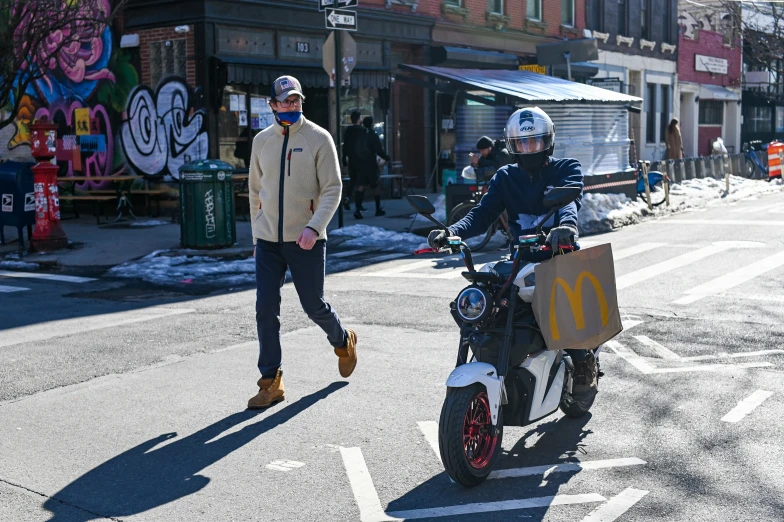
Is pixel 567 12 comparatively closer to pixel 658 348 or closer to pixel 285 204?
pixel 658 348

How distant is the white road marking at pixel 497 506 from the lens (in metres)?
4.41

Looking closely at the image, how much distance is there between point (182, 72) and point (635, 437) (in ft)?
49.9

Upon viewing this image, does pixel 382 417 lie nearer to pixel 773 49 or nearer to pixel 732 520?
pixel 732 520

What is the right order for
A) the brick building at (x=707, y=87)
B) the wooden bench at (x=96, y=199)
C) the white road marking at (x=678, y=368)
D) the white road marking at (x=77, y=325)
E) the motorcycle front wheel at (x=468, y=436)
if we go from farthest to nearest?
the brick building at (x=707, y=87)
the wooden bench at (x=96, y=199)
the white road marking at (x=77, y=325)
the white road marking at (x=678, y=368)
the motorcycle front wheel at (x=468, y=436)

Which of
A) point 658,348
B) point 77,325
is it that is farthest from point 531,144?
point 77,325

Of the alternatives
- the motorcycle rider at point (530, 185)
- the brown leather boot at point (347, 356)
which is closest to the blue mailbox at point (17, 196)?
the brown leather boot at point (347, 356)

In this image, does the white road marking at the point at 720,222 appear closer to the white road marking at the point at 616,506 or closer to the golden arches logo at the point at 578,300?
the golden arches logo at the point at 578,300

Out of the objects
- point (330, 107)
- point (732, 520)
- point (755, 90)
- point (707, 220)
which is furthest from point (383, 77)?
point (755, 90)

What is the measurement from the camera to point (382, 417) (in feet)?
19.4

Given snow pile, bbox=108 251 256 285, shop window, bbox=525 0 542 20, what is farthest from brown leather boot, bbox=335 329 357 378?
shop window, bbox=525 0 542 20

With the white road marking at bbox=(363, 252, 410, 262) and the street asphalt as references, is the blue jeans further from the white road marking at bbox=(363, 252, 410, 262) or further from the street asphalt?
the white road marking at bbox=(363, 252, 410, 262)

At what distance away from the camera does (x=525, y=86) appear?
1873 centimetres

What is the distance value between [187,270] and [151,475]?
24.9 ft

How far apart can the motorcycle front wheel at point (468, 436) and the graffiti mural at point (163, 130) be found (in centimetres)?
1477
